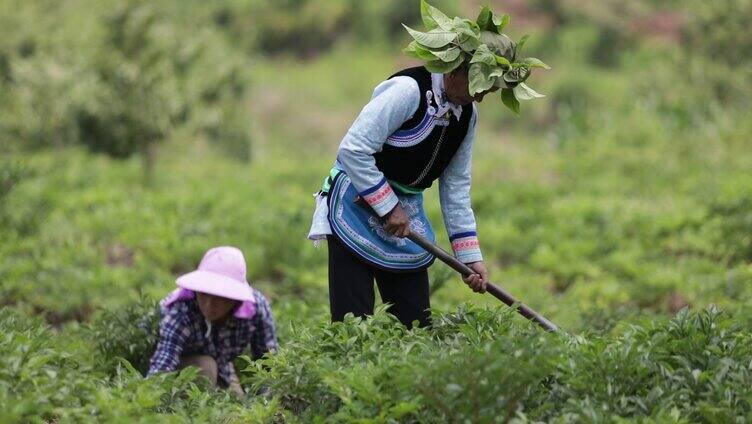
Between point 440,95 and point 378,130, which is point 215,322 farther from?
point 440,95

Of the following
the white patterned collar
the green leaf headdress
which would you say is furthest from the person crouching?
the green leaf headdress

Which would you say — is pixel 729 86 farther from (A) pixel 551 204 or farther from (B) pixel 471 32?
(B) pixel 471 32

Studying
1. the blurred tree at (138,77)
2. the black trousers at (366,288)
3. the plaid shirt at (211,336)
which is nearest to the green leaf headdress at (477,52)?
the black trousers at (366,288)

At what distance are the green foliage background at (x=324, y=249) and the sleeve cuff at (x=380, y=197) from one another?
47 centimetres

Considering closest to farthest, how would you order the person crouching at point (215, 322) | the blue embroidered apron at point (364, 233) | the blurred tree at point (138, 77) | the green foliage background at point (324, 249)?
the green foliage background at point (324, 249) → the blue embroidered apron at point (364, 233) → the person crouching at point (215, 322) → the blurred tree at point (138, 77)

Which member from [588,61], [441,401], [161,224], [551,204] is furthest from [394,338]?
[588,61]

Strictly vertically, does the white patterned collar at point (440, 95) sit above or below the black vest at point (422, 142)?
above

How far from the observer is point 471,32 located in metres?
4.31

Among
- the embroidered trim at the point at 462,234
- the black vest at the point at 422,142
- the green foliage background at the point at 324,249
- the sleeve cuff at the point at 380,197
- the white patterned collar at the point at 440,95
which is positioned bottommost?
the green foliage background at the point at 324,249

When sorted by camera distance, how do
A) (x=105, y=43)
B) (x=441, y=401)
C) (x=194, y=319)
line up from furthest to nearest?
(x=105, y=43), (x=194, y=319), (x=441, y=401)

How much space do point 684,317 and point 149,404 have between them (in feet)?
6.71

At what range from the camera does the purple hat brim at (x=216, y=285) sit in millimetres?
5051

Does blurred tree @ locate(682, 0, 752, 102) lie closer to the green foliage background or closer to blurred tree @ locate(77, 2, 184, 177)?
the green foliage background

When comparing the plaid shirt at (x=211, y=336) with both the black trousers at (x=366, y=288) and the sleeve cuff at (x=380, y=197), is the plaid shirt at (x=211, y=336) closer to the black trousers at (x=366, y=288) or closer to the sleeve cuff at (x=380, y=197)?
the black trousers at (x=366, y=288)
